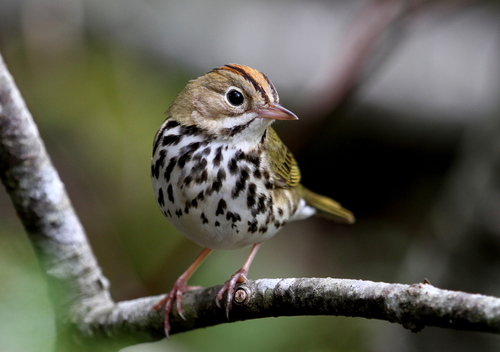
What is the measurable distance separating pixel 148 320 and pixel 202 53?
160 inches

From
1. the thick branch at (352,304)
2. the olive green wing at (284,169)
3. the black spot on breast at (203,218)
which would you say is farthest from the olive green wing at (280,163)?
the thick branch at (352,304)

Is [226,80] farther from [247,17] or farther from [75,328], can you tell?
[247,17]

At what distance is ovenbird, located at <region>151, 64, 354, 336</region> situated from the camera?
8.31ft

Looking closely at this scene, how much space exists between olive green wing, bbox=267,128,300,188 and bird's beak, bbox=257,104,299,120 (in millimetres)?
313

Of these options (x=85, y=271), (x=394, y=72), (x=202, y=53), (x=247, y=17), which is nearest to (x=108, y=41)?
(x=202, y=53)

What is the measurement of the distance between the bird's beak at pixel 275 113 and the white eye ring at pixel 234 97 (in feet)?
0.38

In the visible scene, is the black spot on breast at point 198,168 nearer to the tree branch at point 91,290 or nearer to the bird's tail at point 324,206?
the tree branch at point 91,290

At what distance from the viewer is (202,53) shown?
20.6 ft

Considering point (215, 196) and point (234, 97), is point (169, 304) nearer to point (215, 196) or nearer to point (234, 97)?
point (215, 196)

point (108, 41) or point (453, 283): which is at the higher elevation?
point (108, 41)

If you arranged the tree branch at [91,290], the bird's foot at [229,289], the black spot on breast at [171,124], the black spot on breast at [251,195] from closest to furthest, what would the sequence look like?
1. the tree branch at [91,290]
2. the bird's foot at [229,289]
3. the black spot on breast at [251,195]
4. the black spot on breast at [171,124]

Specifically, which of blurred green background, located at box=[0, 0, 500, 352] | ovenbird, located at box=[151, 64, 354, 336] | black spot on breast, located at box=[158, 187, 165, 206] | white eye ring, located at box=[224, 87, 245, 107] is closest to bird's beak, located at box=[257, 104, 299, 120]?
ovenbird, located at box=[151, 64, 354, 336]

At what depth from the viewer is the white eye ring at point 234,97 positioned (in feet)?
→ 8.63

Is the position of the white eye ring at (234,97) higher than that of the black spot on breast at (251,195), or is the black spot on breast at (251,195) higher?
the white eye ring at (234,97)
